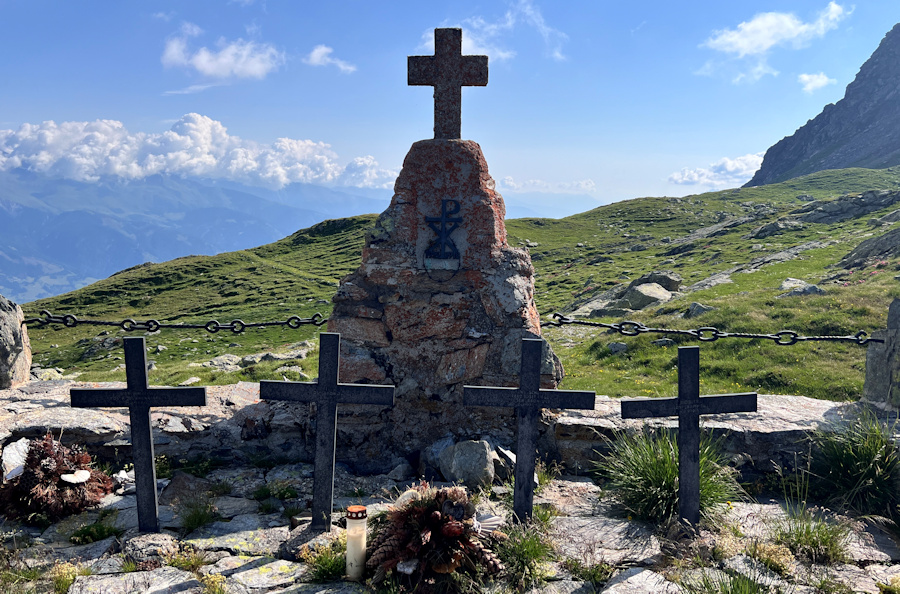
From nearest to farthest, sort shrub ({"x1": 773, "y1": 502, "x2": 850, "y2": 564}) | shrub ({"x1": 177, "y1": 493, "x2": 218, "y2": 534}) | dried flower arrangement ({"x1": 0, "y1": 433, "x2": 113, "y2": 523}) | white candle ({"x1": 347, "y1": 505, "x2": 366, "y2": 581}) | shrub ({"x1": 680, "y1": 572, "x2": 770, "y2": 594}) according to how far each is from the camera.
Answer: shrub ({"x1": 680, "y1": 572, "x2": 770, "y2": 594}) → white candle ({"x1": 347, "y1": 505, "x2": 366, "y2": 581}) → shrub ({"x1": 773, "y1": 502, "x2": 850, "y2": 564}) → shrub ({"x1": 177, "y1": 493, "x2": 218, "y2": 534}) → dried flower arrangement ({"x1": 0, "y1": 433, "x2": 113, "y2": 523})

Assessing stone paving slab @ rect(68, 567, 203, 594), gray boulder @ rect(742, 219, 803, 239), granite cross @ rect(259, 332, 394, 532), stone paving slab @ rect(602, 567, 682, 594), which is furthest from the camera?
gray boulder @ rect(742, 219, 803, 239)

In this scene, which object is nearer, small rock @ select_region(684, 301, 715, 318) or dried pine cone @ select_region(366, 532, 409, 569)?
dried pine cone @ select_region(366, 532, 409, 569)

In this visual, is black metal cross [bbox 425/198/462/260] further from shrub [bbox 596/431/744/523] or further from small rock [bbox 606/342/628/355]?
small rock [bbox 606/342/628/355]

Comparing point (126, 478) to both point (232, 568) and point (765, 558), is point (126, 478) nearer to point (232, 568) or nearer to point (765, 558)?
point (232, 568)

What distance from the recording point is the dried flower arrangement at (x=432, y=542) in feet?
15.8

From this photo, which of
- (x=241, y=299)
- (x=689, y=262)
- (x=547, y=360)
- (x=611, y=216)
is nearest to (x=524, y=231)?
(x=611, y=216)

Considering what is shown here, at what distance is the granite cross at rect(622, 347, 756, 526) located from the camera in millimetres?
5898

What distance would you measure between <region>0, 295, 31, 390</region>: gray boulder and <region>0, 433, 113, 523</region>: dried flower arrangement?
3.02 meters

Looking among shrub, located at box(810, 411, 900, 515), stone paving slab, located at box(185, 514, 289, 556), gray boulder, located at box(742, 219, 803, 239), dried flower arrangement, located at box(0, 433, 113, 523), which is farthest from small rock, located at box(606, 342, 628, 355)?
gray boulder, located at box(742, 219, 803, 239)

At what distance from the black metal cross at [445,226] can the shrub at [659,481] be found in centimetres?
370

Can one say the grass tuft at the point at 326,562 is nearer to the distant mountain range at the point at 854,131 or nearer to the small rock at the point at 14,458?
the small rock at the point at 14,458

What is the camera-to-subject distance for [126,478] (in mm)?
7410

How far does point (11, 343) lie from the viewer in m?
8.82

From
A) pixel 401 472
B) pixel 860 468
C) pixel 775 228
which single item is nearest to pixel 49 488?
pixel 401 472
